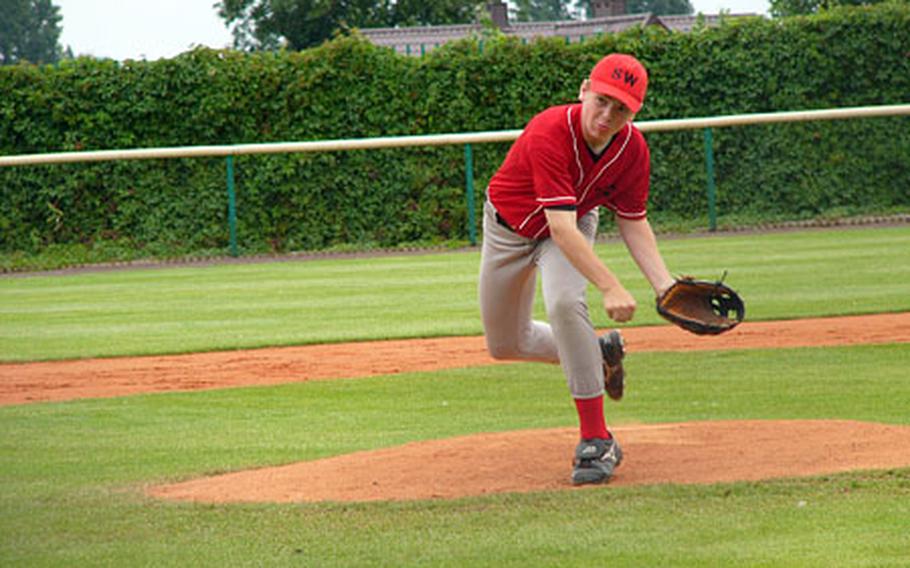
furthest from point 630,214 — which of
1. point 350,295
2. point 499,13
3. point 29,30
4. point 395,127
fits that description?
point 29,30

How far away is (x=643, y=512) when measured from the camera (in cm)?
508

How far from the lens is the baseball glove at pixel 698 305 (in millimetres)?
5996

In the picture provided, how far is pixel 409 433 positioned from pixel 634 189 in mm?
1955

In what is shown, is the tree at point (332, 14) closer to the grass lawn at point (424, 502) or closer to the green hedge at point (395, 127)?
the green hedge at point (395, 127)

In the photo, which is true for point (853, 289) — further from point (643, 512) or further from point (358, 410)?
point (643, 512)

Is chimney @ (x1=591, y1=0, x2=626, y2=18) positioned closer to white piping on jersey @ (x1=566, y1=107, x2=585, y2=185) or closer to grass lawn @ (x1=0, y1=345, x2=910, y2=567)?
grass lawn @ (x1=0, y1=345, x2=910, y2=567)

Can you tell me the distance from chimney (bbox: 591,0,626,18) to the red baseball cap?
2547 inches

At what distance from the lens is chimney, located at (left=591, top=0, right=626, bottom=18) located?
6894 centimetres

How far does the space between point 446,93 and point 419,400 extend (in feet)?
45.7

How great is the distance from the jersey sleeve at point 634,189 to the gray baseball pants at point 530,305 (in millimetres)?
175

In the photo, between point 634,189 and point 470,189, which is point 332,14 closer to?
point 470,189

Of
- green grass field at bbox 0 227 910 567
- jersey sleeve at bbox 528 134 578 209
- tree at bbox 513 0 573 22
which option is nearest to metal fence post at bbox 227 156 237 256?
green grass field at bbox 0 227 910 567

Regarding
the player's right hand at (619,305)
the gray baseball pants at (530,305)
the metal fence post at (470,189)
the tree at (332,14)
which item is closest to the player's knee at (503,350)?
the gray baseball pants at (530,305)

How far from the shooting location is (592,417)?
596 centimetres
